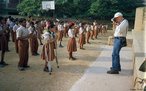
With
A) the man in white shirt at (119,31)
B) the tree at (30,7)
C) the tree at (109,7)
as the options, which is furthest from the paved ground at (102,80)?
the tree at (109,7)

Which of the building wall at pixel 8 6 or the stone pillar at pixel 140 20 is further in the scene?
the building wall at pixel 8 6

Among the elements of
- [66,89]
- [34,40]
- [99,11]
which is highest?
[99,11]

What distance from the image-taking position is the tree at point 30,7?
1415 inches

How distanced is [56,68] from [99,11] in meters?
29.2

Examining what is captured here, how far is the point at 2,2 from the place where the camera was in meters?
37.3

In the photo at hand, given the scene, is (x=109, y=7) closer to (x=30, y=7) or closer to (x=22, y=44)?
(x=30, y=7)

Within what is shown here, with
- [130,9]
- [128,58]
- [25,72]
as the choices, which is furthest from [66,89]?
[130,9]

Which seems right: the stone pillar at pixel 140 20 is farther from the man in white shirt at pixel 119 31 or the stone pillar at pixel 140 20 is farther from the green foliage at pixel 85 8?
the green foliage at pixel 85 8

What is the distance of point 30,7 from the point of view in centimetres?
3609

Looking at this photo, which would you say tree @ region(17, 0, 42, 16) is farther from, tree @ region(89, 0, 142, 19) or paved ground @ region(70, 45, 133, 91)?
paved ground @ region(70, 45, 133, 91)

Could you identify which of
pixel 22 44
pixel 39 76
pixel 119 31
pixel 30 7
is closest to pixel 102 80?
pixel 119 31

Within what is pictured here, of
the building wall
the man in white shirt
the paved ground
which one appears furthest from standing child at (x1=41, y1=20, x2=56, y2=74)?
the building wall

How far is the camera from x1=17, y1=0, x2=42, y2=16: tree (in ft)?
118

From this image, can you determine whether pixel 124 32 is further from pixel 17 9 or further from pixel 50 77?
pixel 17 9
